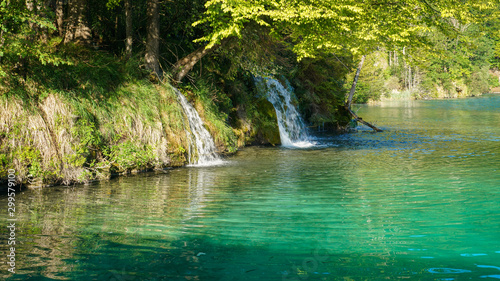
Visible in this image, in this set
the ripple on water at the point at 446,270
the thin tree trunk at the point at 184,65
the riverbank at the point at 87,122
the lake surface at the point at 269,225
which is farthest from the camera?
the thin tree trunk at the point at 184,65

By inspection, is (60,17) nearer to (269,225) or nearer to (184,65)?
(184,65)

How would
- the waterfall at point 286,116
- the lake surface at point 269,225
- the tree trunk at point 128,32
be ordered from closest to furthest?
the lake surface at point 269,225 → the tree trunk at point 128,32 → the waterfall at point 286,116

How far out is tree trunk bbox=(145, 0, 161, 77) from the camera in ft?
46.5

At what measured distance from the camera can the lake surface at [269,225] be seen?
528cm

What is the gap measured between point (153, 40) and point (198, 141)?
3348mm

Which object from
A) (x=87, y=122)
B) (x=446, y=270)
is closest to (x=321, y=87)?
(x=87, y=122)

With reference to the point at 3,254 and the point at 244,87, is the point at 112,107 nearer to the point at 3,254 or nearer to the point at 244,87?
the point at 3,254

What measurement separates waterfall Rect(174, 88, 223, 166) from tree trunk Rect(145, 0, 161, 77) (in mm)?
1046

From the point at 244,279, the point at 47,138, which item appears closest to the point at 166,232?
the point at 244,279

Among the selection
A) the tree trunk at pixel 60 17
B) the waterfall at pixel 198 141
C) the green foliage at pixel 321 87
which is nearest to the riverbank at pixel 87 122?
the waterfall at pixel 198 141

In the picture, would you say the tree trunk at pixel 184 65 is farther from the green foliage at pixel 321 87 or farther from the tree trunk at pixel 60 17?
the green foliage at pixel 321 87

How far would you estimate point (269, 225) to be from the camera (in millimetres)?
6953

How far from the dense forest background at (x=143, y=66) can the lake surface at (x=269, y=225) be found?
832 mm

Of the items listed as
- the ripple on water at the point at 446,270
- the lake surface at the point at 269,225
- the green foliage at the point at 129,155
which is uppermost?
the green foliage at the point at 129,155
